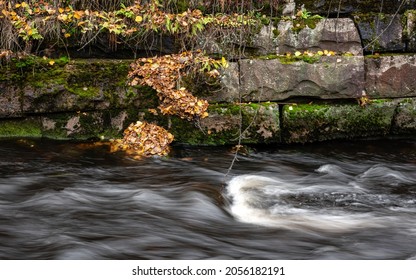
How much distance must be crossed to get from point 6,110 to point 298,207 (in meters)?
4.07

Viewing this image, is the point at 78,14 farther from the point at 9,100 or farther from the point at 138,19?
the point at 9,100

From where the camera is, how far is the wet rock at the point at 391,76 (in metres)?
6.89

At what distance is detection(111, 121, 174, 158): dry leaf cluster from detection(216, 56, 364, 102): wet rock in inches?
35.1

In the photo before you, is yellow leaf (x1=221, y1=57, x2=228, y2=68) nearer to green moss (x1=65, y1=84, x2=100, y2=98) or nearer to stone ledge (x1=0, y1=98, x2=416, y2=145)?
stone ledge (x1=0, y1=98, x2=416, y2=145)

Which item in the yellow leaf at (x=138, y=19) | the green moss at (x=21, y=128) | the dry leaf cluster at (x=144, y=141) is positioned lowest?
the dry leaf cluster at (x=144, y=141)

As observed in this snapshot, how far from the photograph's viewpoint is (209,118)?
6.73m

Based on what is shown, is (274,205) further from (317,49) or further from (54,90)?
(54,90)

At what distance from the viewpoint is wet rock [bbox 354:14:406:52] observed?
6965 mm

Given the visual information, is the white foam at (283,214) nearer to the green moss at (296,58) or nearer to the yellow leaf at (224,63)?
the yellow leaf at (224,63)

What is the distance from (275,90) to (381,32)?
1.74 meters

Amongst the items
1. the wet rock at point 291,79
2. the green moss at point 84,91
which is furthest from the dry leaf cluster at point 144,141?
the wet rock at point 291,79

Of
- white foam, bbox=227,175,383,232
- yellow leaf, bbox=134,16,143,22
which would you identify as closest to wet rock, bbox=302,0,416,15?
yellow leaf, bbox=134,16,143,22

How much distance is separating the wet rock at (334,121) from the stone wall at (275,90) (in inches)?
0.6
